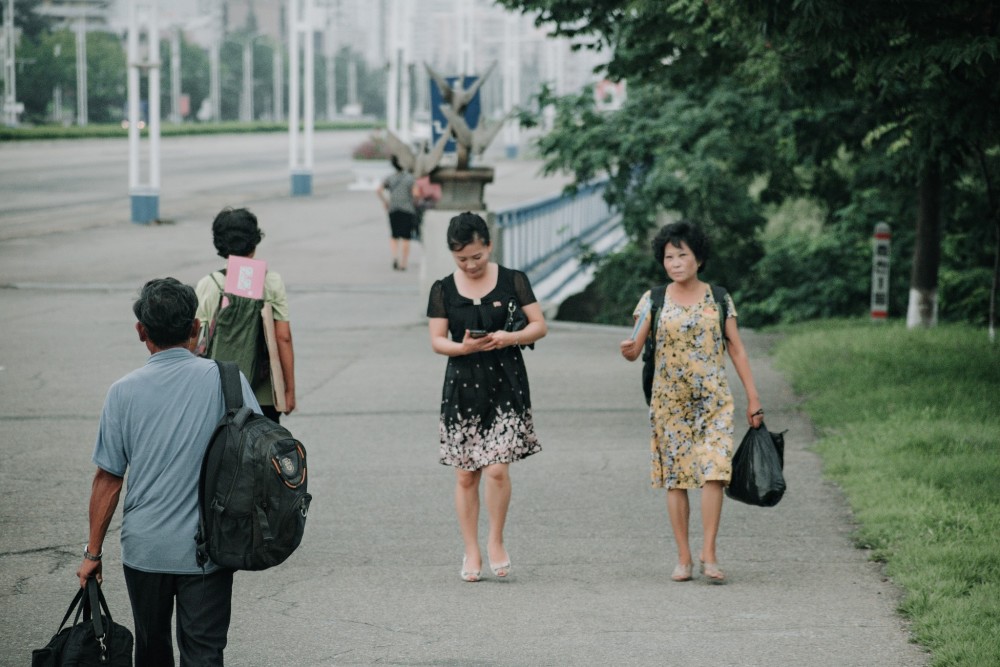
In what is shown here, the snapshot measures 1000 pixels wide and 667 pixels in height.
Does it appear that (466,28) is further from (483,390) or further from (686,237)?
(483,390)

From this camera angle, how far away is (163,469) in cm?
414

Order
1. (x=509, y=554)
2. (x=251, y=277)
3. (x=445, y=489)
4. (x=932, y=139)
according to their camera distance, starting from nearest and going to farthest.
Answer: (x=251, y=277)
(x=509, y=554)
(x=445, y=489)
(x=932, y=139)

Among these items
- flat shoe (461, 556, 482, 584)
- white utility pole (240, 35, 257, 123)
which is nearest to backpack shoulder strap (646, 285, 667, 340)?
flat shoe (461, 556, 482, 584)

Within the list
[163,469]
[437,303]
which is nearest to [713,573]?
[437,303]

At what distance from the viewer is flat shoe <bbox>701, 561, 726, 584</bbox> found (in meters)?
6.29

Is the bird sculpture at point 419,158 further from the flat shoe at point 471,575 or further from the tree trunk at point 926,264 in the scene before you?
the flat shoe at point 471,575

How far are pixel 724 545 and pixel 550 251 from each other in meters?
13.2

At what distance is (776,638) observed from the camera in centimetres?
554

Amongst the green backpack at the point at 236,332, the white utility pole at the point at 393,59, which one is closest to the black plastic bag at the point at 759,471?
the green backpack at the point at 236,332

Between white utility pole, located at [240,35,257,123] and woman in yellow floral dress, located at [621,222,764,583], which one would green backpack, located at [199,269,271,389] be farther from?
white utility pole, located at [240,35,257,123]

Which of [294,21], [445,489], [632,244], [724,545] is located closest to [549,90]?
[632,244]

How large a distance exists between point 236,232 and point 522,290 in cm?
126

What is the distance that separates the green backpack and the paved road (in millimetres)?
992

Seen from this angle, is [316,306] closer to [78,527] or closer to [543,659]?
[78,527]
